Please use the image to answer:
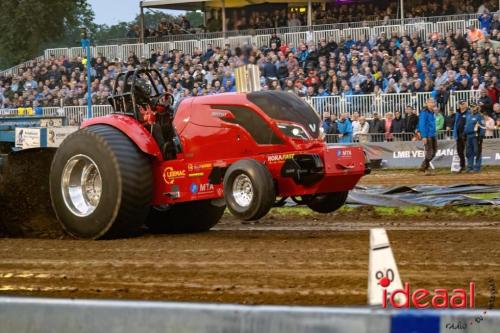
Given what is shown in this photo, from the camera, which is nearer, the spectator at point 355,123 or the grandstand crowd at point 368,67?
the grandstand crowd at point 368,67

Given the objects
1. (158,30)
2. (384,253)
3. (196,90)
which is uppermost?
(158,30)

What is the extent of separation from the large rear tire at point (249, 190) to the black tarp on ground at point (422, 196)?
4484 millimetres

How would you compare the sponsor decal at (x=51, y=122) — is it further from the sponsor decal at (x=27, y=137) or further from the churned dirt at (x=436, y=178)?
the churned dirt at (x=436, y=178)

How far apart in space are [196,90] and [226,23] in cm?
1202

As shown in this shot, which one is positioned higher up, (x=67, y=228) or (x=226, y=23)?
(x=226, y=23)

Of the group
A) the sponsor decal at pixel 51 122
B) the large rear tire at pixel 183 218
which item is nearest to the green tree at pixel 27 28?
the sponsor decal at pixel 51 122

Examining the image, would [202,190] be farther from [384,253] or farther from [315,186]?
[384,253]

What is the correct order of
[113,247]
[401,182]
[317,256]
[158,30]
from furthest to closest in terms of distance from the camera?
[158,30] → [401,182] → [113,247] → [317,256]

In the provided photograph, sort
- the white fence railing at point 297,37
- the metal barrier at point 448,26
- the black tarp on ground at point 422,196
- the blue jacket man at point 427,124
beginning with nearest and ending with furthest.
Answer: the black tarp on ground at point 422,196 → the blue jacket man at point 427,124 → the metal barrier at point 448,26 → the white fence railing at point 297,37

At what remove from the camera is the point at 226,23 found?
36.2m

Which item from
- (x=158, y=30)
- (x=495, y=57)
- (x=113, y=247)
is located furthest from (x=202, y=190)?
(x=158, y=30)

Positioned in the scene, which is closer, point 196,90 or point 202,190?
point 202,190

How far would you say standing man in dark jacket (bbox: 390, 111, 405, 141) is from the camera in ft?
75.5

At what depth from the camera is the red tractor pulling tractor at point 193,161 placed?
948cm
